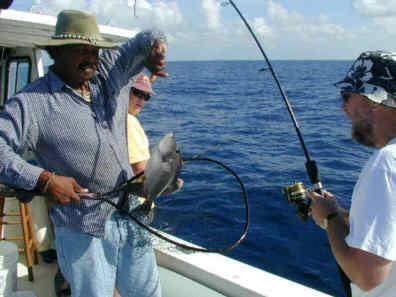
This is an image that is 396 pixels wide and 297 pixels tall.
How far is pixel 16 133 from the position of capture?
1860mm

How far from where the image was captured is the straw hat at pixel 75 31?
6.41 ft

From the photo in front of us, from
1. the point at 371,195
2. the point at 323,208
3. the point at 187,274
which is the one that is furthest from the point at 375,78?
the point at 187,274

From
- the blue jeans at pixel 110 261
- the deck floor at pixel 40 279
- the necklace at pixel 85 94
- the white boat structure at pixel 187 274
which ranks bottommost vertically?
the deck floor at pixel 40 279

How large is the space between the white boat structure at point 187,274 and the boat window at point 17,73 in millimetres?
1386

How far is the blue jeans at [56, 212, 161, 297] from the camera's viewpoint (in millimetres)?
2086

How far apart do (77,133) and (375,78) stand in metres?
1.57

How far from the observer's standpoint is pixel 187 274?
9.94 ft

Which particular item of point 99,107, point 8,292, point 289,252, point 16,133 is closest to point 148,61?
point 99,107

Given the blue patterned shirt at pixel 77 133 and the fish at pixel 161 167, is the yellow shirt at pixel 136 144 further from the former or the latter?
the fish at pixel 161 167

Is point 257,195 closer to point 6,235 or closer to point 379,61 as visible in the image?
point 6,235

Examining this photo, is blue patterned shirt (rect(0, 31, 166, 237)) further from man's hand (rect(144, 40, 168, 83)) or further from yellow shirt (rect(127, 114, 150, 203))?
yellow shirt (rect(127, 114, 150, 203))

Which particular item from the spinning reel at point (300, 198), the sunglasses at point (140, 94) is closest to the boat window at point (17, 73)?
the sunglasses at point (140, 94)

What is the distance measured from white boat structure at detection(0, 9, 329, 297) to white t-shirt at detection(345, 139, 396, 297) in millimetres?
1437

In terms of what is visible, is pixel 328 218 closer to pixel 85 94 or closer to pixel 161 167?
pixel 161 167
